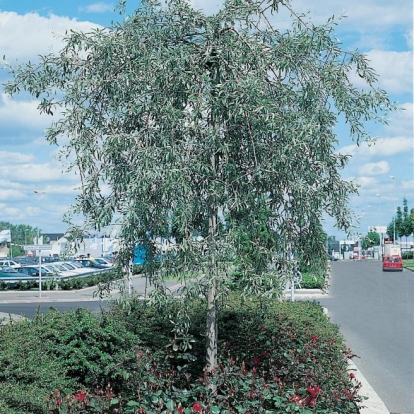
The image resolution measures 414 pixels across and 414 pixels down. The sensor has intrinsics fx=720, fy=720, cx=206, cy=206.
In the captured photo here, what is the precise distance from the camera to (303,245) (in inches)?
284

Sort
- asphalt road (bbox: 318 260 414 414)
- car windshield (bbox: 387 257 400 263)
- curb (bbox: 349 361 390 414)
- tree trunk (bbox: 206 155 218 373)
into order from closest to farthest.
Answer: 1. tree trunk (bbox: 206 155 218 373)
2. curb (bbox: 349 361 390 414)
3. asphalt road (bbox: 318 260 414 414)
4. car windshield (bbox: 387 257 400 263)

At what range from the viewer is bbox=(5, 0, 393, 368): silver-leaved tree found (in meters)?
6.33

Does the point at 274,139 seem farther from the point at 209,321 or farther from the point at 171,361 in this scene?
the point at 171,361

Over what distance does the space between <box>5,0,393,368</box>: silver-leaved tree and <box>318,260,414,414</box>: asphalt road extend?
3.98 m

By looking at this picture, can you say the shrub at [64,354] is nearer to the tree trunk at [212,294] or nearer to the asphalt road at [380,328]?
the tree trunk at [212,294]

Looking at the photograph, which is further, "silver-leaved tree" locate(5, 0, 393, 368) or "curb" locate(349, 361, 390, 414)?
"curb" locate(349, 361, 390, 414)

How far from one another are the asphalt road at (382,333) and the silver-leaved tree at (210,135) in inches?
157

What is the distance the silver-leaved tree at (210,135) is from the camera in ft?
20.8

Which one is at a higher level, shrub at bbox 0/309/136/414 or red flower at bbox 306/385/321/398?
shrub at bbox 0/309/136/414

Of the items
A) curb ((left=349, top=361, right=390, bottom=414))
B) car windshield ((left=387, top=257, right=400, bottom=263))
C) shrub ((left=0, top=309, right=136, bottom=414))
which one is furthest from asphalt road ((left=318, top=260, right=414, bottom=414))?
car windshield ((left=387, top=257, right=400, bottom=263))

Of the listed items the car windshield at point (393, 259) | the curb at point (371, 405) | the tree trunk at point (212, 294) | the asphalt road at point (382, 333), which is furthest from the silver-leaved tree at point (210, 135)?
the car windshield at point (393, 259)

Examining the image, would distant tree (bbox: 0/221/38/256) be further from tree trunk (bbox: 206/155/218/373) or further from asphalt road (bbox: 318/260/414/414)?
tree trunk (bbox: 206/155/218/373)

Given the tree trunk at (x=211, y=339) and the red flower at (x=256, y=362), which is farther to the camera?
the red flower at (x=256, y=362)

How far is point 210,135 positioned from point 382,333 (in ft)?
40.8
